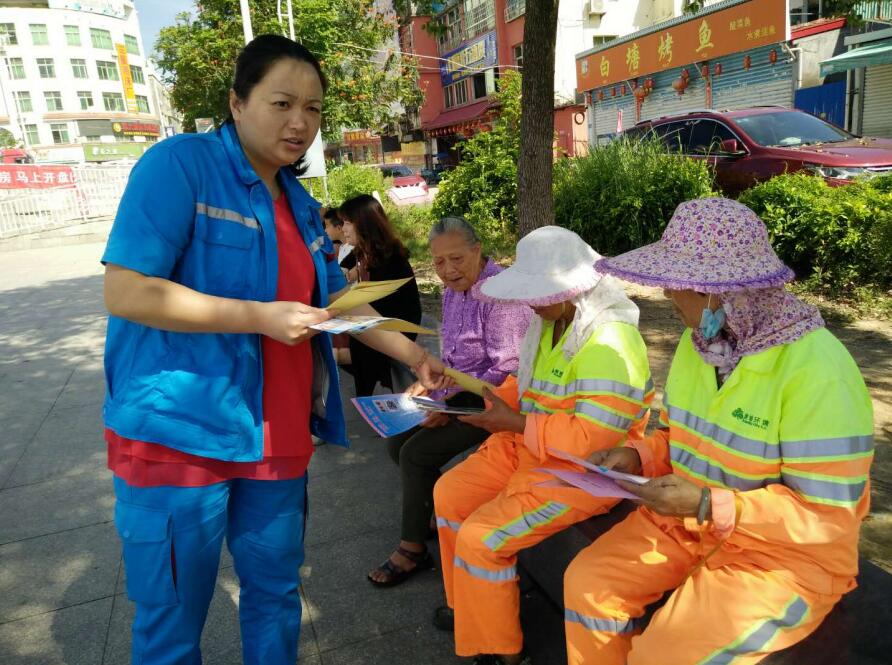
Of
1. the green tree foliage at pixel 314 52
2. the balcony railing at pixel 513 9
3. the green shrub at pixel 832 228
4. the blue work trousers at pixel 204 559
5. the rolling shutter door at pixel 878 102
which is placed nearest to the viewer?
the blue work trousers at pixel 204 559

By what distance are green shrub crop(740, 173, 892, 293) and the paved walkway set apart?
419cm

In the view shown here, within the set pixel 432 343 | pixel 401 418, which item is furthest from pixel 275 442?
pixel 432 343

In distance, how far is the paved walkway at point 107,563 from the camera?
252 centimetres

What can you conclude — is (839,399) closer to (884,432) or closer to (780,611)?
(780,611)

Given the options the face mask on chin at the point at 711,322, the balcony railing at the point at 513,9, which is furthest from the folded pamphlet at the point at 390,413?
the balcony railing at the point at 513,9

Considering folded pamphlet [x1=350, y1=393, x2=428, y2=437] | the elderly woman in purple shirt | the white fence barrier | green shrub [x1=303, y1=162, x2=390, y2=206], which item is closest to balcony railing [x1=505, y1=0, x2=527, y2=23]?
green shrub [x1=303, y1=162, x2=390, y2=206]

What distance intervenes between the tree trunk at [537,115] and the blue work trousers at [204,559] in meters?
3.43

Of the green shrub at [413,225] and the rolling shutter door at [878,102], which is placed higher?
the rolling shutter door at [878,102]

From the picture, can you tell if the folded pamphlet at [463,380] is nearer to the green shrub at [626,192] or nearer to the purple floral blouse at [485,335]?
the purple floral blouse at [485,335]

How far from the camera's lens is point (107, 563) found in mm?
3115

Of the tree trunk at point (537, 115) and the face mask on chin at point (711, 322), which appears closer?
the face mask on chin at point (711, 322)

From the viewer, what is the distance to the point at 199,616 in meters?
1.78

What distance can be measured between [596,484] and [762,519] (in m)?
0.38

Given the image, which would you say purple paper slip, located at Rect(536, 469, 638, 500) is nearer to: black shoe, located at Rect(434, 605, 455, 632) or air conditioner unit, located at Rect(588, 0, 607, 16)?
black shoe, located at Rect(434, 605, 455, 632)
